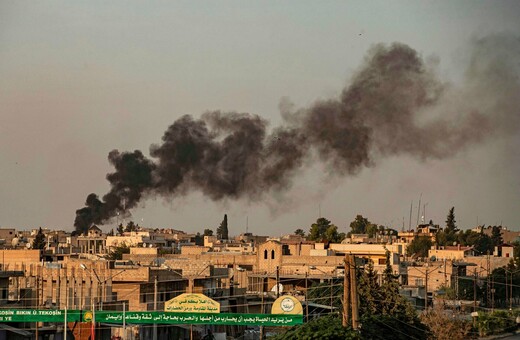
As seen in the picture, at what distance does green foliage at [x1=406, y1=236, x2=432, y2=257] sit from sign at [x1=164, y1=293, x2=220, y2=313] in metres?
73.3

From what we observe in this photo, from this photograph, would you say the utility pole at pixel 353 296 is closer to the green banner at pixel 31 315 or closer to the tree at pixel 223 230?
the green banner at pixel 31 315

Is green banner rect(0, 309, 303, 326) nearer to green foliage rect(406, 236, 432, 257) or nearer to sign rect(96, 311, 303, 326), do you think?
sign rect(96, 311, 303, 326)

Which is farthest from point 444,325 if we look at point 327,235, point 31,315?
point 327,235

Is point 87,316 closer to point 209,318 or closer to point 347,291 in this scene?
point 209,318

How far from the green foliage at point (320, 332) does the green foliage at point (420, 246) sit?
7963 centimetres

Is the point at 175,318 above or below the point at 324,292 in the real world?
below

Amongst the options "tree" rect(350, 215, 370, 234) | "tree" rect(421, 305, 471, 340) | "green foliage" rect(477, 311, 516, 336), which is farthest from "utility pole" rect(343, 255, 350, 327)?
"tree" rect(350, 215, 370, 234)

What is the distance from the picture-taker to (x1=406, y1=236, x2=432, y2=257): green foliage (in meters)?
114

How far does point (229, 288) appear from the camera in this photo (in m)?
52.9

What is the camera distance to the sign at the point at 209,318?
38719mm

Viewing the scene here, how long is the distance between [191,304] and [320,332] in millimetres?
8514

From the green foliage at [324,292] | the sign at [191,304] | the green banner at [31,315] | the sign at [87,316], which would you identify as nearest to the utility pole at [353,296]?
the sign at [191,304]

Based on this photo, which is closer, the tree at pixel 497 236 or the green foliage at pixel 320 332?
the green foliage at pixel 320 332

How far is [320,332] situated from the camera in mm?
31719
